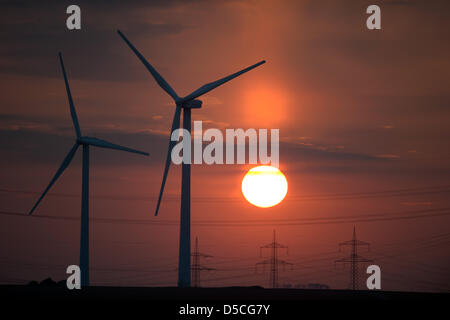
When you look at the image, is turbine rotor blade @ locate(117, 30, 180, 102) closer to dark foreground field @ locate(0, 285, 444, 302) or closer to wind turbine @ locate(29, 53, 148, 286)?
wind turbine @ locate(29, 53, 148, 286)

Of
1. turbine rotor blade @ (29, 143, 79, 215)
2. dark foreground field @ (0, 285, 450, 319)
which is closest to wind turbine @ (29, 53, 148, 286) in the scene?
turbine rotor blade @ (29, 143, 79, 215)

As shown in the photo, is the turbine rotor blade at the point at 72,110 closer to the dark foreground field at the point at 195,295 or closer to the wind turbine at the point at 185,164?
the wind turbine at the point at 185,164

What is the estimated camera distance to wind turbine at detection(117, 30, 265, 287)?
86312mm

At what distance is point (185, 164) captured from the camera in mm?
88812

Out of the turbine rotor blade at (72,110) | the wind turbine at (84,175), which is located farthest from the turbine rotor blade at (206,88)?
the turbine rotor blade at (72,110)

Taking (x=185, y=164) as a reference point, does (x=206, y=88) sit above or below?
above

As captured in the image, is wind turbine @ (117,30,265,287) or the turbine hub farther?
the turbine hub

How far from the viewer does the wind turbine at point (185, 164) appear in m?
86.3

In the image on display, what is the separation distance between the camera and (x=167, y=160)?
8581 centimetres

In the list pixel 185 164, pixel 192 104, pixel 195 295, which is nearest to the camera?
pixel 195 295

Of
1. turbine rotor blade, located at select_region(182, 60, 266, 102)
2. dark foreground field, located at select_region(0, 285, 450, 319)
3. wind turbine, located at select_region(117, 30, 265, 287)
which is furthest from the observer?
turbine rotor blade, located at select_region(182, 60, 266, 102)
